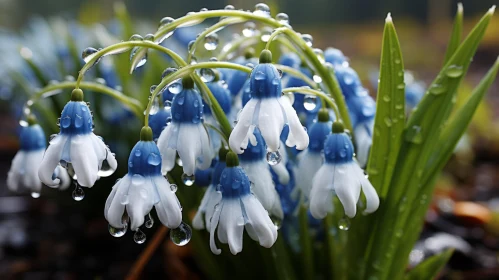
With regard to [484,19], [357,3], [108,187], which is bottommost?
[357,3]

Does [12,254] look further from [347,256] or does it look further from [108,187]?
[347,256]

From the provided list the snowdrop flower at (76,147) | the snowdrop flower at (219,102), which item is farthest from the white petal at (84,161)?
the snowdrop flower at (219,102)

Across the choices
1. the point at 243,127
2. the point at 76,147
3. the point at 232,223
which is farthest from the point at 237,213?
the point at 76,147

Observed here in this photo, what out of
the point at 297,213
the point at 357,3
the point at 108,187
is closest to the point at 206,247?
the point at 297,213

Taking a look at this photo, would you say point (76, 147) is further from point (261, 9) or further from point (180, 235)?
point (261, 9)

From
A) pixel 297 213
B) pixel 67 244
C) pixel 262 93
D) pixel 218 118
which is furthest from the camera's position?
pixel 67 244

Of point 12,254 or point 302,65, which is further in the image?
point 12,254

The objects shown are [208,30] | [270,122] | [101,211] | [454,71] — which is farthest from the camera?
[101,211]

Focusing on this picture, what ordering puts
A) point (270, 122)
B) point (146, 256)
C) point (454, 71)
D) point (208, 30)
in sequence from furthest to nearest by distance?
1. point (146, 256)
2. point (454, 71)
3. point (208, 30)
4. point (270, 122)
